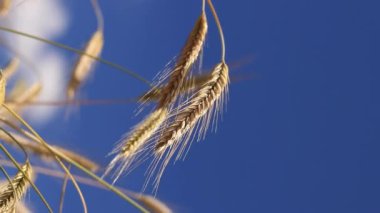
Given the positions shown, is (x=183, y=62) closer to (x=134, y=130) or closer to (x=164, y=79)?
(x=164, y=79)

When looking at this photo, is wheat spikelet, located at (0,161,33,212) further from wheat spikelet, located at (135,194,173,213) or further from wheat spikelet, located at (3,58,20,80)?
wheat spikelet, located at (3,58,20,80)

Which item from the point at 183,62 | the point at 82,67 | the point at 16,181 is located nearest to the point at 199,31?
the point at 183,62

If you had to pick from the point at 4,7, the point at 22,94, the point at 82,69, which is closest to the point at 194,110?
the point at 4,7

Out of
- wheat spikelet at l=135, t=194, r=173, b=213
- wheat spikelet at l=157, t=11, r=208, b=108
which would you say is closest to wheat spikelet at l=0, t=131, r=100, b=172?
wheat spikelet at l=135, t=194, r=173, b=213

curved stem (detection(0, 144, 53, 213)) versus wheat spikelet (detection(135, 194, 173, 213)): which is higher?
wheat spikelet (detection(135, 194, 173, 213))

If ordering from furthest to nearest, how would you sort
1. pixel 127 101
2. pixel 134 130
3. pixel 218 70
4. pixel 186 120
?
1. pixel 127 101
2. pixel 134 130
3. pixel 218 70
4. pixel 186 120

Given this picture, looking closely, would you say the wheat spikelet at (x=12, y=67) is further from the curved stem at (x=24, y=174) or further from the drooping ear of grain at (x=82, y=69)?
the curved stem at (x=24, y=174)
